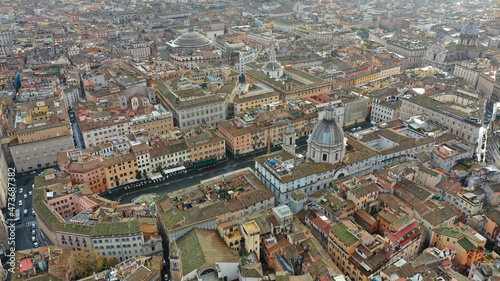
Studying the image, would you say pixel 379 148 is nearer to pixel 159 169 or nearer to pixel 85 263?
pixel 159 169

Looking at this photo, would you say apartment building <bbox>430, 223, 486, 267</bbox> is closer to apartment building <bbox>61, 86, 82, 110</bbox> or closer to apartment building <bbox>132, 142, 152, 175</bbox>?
apartment building <bbox>132, 142, 152, 175</bbox>

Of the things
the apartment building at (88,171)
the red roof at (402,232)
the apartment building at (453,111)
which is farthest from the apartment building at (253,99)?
the red roof at (402,232)

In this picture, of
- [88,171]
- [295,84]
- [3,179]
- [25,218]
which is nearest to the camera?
[25,218]

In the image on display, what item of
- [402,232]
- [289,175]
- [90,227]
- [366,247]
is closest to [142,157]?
[90,227]

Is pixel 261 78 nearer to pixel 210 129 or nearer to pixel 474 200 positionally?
pixel 210 129

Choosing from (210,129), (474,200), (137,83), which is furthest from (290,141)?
→ (137,83)

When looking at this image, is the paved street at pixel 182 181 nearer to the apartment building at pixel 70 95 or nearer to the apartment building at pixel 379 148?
the apartment building at pixel 379 148

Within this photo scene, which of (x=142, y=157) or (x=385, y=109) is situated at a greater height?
(x=385, y=109)
